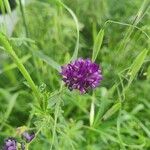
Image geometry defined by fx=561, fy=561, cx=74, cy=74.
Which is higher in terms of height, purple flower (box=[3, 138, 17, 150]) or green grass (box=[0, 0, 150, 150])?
purple flower (box=[3, 138, 17, 150])

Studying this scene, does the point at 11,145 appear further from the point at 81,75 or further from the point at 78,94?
the point at 78,94

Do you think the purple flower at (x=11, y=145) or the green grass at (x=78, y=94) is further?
the green grass at (x=78, y=94)

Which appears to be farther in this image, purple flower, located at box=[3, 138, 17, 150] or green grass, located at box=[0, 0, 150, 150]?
green grass, located at box=[0, 0, 150, 150]

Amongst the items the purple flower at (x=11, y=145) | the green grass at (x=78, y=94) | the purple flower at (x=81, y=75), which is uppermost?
the purple flower at (x=81, y=75)

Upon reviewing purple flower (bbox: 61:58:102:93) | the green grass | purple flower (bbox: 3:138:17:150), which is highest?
purple flower (bbox: 61:58:102:93)

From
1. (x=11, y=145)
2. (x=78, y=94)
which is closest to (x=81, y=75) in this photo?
(x=11, y=145)

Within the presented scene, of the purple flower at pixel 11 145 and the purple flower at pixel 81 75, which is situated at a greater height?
the purple flower at pixel 81 75
